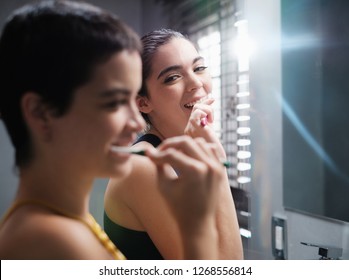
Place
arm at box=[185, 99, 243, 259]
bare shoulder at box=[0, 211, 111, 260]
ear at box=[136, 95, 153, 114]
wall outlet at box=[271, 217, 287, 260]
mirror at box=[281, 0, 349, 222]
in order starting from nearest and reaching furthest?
bare shoulder at box=[0, 211, 111, 260], arm at box=[185, 99, 243, 259], ear at box=[136, 95, 153, 114], mirror at box=[281, 0, 349, 222], wall outlet at box=[271, 217, 287, 260]

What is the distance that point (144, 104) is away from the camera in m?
0.67

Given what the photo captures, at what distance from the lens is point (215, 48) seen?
1363 mm

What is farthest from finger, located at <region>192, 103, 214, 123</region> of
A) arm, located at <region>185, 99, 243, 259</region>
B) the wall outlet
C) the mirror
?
the wall outlet

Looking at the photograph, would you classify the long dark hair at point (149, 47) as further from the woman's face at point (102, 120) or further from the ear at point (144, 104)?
the woman's face at point (102, 120)

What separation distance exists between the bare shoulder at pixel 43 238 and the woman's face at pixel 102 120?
54 mm

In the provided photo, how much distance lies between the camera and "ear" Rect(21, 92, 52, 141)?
0.35 m

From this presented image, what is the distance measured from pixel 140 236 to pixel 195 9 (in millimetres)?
1075

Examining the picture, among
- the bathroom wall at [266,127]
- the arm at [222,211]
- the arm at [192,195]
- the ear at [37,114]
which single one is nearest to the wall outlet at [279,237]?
the bathroom wall at [266,127]

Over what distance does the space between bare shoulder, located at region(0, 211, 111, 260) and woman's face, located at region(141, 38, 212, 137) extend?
33 centimetres

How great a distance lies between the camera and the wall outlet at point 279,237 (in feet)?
3.47

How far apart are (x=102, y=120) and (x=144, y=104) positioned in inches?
12.3

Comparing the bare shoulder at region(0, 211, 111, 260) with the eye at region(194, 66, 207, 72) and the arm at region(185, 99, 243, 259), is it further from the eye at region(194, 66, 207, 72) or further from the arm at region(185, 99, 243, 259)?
the eye at region(194, 66, 207, 72)

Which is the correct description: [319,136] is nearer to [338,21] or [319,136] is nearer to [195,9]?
[338,21]
